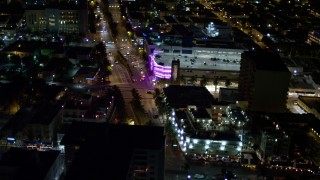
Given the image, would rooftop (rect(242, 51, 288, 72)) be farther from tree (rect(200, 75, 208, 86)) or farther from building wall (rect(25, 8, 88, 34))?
building wall (rect(25, 8, 88, 34))

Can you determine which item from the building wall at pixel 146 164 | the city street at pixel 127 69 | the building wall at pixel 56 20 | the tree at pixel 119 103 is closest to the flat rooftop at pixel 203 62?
the city street at pixel 127 69

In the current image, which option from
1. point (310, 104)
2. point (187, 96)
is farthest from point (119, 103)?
point (310, 104)

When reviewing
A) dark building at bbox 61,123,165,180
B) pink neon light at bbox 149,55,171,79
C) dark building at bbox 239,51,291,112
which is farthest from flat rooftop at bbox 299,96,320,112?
dark building at bbox 61,123,165,180

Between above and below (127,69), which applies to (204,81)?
above

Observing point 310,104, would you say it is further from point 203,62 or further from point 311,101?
point 203,62

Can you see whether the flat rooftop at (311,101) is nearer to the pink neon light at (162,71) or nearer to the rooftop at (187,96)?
the rooftop at (187,96)
